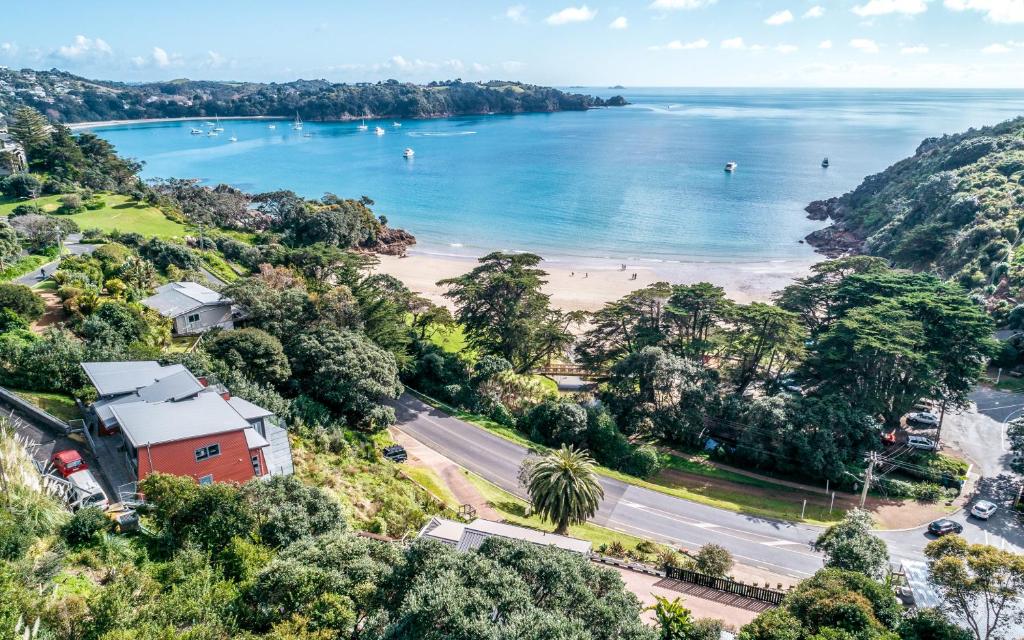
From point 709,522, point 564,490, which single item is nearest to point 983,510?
point 709,522

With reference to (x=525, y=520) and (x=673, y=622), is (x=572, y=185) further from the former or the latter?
(x=673, y=622)

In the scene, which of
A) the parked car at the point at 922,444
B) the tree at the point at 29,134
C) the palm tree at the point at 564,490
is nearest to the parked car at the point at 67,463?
the palm tree at the point at 564,490

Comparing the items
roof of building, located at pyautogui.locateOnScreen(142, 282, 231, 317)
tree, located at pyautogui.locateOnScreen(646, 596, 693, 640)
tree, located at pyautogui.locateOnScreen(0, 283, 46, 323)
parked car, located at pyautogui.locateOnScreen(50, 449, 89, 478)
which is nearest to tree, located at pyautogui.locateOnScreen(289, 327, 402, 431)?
roof of building, located at pyautogui.locateOnScreen(142, 282, 231, 317)

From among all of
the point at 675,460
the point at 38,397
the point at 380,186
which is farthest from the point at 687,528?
the point at 380,186

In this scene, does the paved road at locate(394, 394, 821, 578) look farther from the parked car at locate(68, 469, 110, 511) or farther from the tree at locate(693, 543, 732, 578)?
the parked car at locate(68, 469, 110, 511)

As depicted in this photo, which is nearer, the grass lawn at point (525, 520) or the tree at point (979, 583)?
the tree at point (979, 583)

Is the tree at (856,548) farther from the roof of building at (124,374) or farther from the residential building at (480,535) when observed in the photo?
the roof of building at (124,374)
